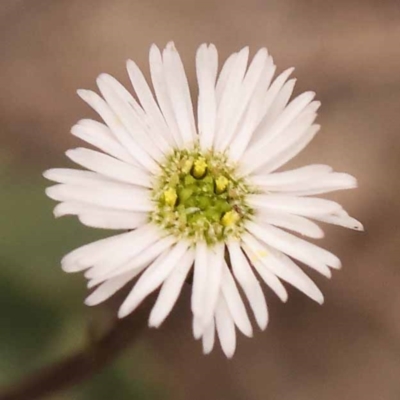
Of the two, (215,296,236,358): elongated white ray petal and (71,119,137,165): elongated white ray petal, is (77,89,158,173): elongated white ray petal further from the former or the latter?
(215,296,236,358): elongated white ray petal

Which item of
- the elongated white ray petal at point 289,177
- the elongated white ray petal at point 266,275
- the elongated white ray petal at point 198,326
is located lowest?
the elongated white ray petal at point 198,326

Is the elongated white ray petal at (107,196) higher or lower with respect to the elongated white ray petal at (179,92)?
lower

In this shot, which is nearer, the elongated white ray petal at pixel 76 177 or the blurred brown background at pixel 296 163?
the elongated white ray petal at pixel 76 177

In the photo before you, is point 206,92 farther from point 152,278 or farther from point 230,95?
point 152,278

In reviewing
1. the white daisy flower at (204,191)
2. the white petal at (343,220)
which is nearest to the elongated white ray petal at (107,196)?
the white daisy flower at (204,191)

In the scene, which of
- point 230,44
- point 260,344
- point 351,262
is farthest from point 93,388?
point 230,44

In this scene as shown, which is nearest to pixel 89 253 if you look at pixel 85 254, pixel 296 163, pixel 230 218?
pixel 85 254

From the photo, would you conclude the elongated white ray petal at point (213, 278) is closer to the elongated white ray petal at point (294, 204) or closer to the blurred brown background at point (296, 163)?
the elongated white ray petal at point (294, 204)
